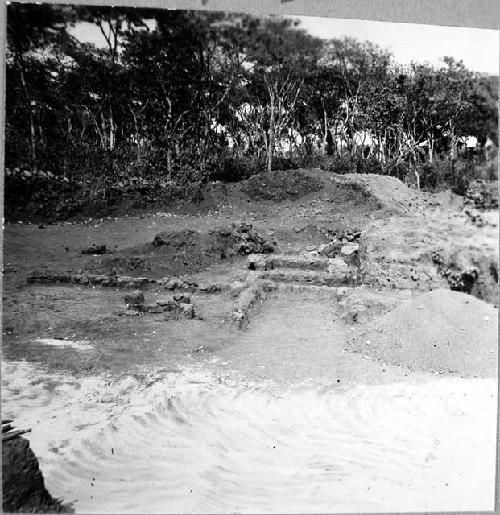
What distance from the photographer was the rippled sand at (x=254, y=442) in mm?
2602

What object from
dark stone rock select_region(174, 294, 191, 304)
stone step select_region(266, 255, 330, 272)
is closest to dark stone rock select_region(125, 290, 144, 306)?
dark stone rock select_region(174, 294, 191, 304)

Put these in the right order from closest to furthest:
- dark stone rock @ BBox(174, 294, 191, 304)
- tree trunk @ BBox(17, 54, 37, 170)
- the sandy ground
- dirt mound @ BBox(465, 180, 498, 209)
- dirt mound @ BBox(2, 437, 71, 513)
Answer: dirt mound @ BBox(2, 437, 71, 513) → the sandy ground → tree trunk @ BBox(17, 54, 37, 170) → dirt mound @ BBox(465, 180, 498, 209) → dark stone rock @ BBox(174, 294, 191, 304)

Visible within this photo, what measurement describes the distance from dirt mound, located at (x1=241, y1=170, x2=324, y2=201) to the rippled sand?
1.15m

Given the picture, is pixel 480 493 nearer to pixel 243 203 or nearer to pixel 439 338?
pixel 439 338

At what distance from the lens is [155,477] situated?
262cm

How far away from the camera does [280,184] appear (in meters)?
3.16

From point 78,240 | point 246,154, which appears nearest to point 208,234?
point 246,154

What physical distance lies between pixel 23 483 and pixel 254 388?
1283 millimetres

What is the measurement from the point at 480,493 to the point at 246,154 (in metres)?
2.42

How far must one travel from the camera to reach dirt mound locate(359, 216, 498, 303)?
→ 297 centimetres

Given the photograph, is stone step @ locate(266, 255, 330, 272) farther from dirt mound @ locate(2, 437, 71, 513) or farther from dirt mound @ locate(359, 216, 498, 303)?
dirt mound @ locate(2, 437, 71, 513)

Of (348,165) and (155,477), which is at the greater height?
(348,165)

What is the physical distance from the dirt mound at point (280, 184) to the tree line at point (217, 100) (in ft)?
0.21

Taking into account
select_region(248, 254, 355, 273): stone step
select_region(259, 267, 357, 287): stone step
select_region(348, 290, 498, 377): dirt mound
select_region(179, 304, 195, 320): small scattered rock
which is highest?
select_region(248, 254, 355, 273): stone step
